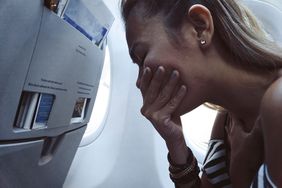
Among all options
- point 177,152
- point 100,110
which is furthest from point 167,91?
point 100,110

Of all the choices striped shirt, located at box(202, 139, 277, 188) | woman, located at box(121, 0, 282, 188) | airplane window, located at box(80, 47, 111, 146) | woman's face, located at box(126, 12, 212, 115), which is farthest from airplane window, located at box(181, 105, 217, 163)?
woman's face, located at box(126, 12, 212, 115)

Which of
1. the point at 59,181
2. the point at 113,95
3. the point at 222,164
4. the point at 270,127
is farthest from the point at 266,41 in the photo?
the point at 113,95

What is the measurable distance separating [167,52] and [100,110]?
0.93 meters

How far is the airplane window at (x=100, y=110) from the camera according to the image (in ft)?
5.41

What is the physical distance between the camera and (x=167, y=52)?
0.88 meters

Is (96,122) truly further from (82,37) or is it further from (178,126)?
(82,37)

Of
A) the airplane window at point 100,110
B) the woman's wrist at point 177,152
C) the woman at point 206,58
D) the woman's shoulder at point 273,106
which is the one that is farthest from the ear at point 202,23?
the airplane window at point 100,110

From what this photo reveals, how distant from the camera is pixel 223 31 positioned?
2.88ft

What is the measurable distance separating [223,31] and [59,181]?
29.8 inches

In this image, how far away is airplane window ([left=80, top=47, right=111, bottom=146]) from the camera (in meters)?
1.65

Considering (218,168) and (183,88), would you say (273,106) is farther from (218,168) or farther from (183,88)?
(218,168)

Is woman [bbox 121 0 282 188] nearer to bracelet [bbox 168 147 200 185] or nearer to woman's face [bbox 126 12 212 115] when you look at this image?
woman's face [bbox 126 12 212 115]

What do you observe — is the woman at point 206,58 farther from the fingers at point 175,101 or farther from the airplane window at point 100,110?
the airplane window at point 100,110

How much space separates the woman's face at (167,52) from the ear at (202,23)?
0.02m
